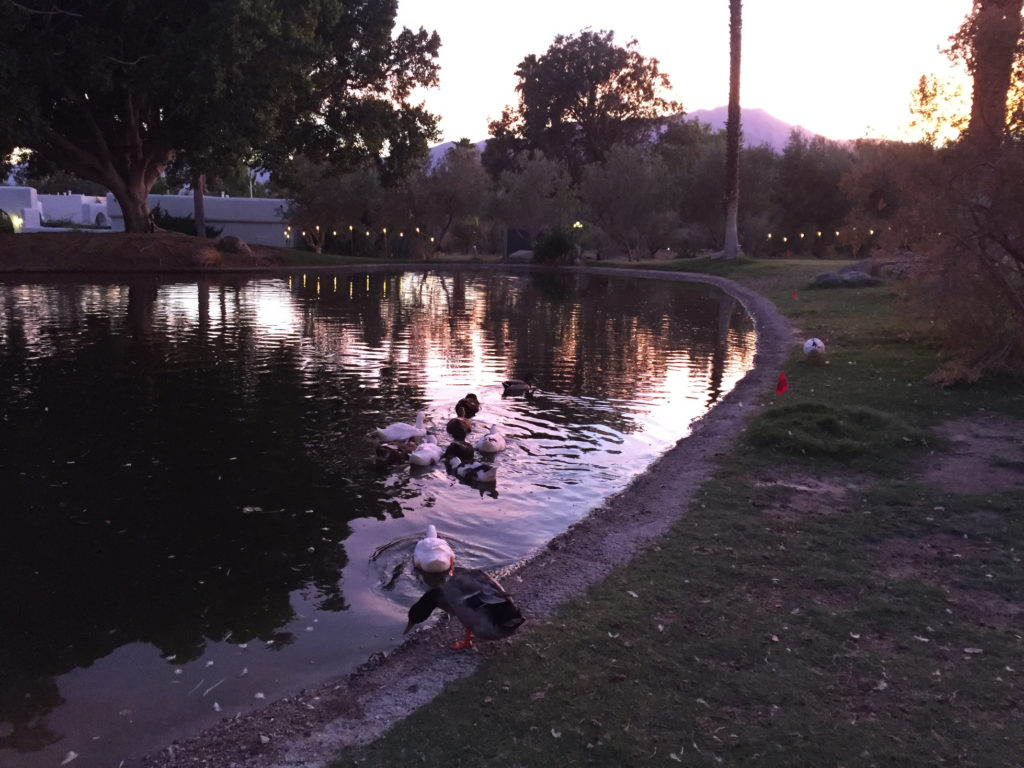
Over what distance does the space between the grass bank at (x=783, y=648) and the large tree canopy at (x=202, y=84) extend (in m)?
31.9

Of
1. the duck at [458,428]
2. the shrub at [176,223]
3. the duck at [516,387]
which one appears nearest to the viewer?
the duck at [458,428]

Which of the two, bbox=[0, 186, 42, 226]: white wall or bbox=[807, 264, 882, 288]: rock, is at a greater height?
bbox=[0, 186, 42, 226]: white wall

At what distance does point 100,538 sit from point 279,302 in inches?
996

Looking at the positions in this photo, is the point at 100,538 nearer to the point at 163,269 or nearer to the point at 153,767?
the point at 153,767

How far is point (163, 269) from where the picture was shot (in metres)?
47.3

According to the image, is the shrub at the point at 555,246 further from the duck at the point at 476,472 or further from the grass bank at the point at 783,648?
the grass bank at the point at 783,648

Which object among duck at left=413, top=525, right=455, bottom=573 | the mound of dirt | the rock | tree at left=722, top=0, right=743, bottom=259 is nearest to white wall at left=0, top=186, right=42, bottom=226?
the mound of dirt

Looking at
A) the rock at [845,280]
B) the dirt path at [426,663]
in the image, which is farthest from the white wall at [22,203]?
the dirt path at [426,663]

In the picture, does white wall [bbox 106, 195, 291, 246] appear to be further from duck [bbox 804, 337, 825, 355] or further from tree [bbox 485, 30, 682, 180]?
duck [bbox 804, 337, 825, 355]

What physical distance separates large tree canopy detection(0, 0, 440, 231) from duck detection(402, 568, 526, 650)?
105 feet

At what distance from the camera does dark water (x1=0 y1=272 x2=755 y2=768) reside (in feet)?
19.7

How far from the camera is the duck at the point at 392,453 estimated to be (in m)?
11.0

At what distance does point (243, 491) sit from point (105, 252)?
43532 millimetres

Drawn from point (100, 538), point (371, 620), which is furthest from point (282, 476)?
point (371, 620)
